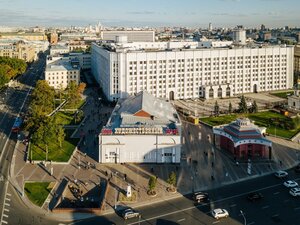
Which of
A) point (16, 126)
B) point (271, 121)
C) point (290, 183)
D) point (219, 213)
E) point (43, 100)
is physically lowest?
point (219, 213)

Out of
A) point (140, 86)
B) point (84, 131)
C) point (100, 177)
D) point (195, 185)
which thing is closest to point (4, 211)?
point (100, 177)

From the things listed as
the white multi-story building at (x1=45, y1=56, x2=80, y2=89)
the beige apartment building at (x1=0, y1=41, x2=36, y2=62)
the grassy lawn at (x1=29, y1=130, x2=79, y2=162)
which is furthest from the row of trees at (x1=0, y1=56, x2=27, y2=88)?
the grassy lawn at (x1=29, y1=130, x2=79, y2=162)

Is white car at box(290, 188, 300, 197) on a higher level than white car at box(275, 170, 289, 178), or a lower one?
lower

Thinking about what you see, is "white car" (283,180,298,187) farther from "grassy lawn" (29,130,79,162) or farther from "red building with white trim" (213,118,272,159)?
"grassy lawn" (29,130,79,162)

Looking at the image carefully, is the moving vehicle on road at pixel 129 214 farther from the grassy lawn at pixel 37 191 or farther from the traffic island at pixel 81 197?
the grassy lawn at pixel 37 191

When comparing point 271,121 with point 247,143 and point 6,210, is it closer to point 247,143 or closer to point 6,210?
point 247,143

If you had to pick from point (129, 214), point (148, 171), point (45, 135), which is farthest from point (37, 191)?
point (148, 171)
